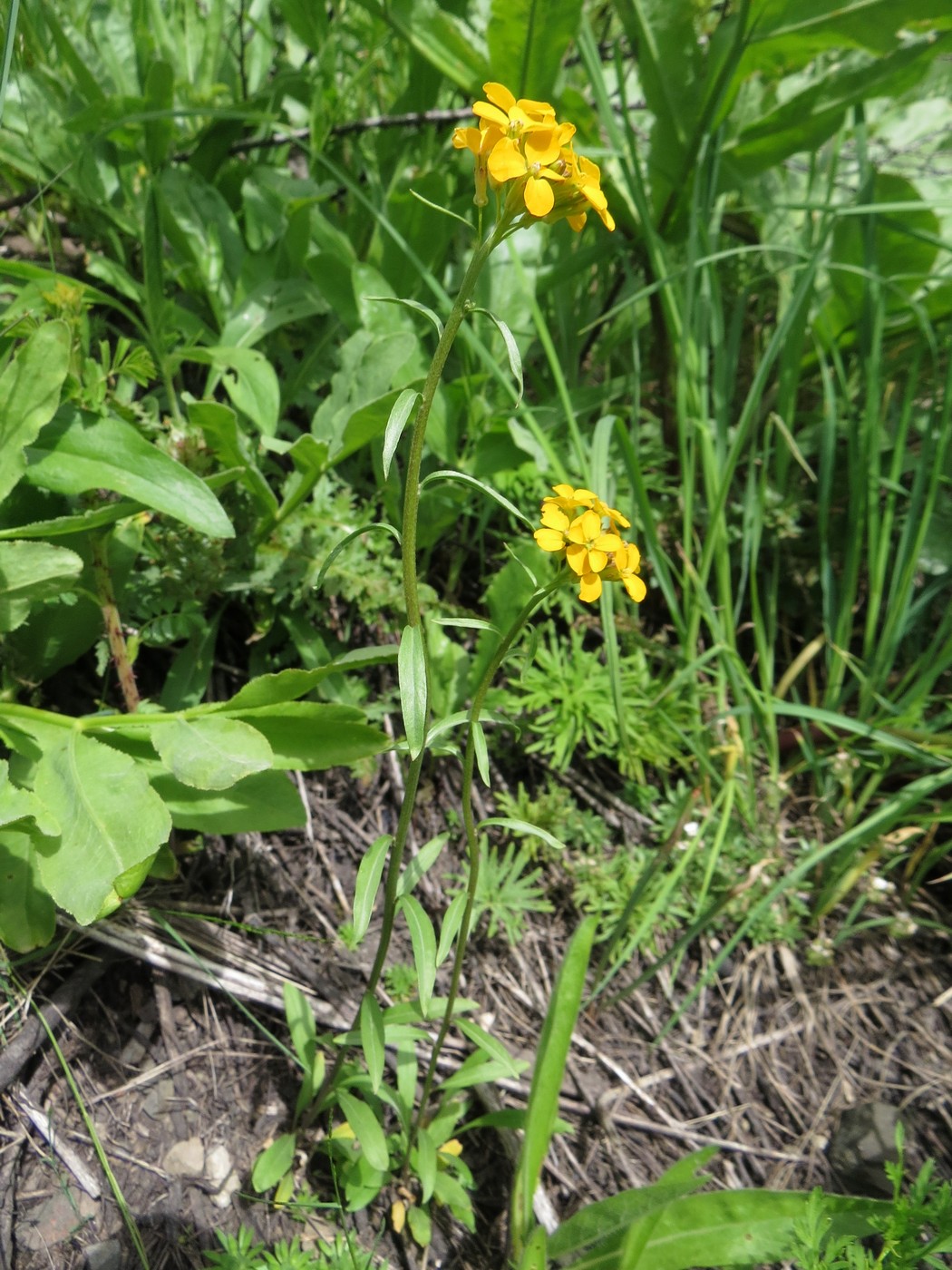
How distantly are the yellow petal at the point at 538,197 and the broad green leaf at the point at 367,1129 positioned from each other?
119 centimetres

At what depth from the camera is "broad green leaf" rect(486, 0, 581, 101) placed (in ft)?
5.90

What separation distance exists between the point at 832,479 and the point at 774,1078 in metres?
1.45

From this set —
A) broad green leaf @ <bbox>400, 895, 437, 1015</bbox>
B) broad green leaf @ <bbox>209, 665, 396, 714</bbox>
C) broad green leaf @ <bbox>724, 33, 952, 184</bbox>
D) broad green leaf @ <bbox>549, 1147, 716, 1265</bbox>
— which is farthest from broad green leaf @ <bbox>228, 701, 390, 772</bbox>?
broad green leaf @ <bbox>724, 33, 952, 184</bbox>

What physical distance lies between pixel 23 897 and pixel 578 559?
0.91 m

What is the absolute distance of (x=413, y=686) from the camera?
871 mm

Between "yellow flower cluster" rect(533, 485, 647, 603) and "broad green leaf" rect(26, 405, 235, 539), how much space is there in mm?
653

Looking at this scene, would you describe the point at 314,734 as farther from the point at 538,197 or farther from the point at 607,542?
the point at 538,197

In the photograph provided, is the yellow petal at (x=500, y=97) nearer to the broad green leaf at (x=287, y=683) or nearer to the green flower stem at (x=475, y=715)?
the green flower stem at (x=475, y=715)

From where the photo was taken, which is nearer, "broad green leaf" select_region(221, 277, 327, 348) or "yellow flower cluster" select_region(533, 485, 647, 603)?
"yellow flower cluster" select_region(533, 485, 647, 603)

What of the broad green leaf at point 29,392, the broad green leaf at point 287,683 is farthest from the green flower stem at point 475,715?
the broad green leaf at point 29,392

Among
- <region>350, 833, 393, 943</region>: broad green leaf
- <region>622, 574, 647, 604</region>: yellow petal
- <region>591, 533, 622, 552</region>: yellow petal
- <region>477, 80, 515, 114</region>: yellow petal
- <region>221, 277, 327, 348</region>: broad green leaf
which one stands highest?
<region>477, 80, 515, 114</region>: yellow petal

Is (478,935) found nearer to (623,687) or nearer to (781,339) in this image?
(623,687)

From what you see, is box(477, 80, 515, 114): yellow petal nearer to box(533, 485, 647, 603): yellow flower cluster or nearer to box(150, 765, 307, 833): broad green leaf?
box(533, 485, 647, 603): yellow flower cluster

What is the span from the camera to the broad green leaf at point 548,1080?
4.23 feet
